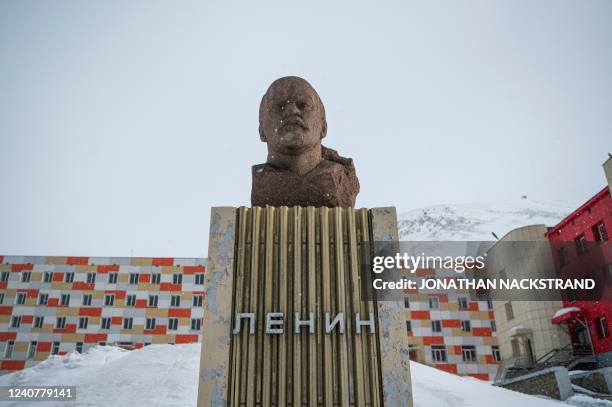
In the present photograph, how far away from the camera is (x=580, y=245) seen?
23.6 meters

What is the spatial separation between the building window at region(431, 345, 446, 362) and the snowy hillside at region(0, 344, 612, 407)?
63.8 feet

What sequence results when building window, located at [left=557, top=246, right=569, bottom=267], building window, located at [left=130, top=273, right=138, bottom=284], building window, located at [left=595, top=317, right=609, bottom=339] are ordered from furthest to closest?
1. building window, located at [left=130, top=273, right=138, bottom=284]
2. building window, located at [left=557, top=246, right=569, bottom=267]
3. building window, located at [left=595, top=317, right=609, bottom=339]

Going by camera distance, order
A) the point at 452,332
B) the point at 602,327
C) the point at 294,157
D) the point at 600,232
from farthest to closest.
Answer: the point at 452,332 < the point at 600,232 < the point at 602,327 < the point at 294,157

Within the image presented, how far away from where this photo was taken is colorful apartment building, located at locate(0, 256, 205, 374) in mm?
33250

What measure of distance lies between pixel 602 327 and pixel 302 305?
72.9ft

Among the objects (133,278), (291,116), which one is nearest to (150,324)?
(133,278)

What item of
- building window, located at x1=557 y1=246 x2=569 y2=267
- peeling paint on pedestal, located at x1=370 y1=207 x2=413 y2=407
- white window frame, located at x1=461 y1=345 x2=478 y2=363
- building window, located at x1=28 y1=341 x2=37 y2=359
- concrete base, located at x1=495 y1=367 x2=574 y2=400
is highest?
building window, located at x1=557 y1=246 x2=569 y2=267

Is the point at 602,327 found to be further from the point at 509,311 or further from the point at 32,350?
the point at 32,350

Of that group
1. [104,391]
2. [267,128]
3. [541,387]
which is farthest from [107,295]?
[267,128]

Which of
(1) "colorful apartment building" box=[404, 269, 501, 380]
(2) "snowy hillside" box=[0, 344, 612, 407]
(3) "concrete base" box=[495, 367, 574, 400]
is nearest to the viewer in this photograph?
(2) "snowy hillside" box=[0, 344, 612, 407]

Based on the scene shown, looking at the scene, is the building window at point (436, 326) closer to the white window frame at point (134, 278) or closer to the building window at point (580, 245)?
the building window at point (580, 245)

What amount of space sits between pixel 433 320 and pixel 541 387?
19.1m

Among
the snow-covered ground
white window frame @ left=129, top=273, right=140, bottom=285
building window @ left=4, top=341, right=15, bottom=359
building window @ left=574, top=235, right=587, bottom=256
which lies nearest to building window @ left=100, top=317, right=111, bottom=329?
white window frame @ left=129, top=273, right=140, bottom=285

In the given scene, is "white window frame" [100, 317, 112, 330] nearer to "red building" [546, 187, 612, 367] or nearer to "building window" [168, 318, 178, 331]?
"building window" [168, 318, 178, 331]
